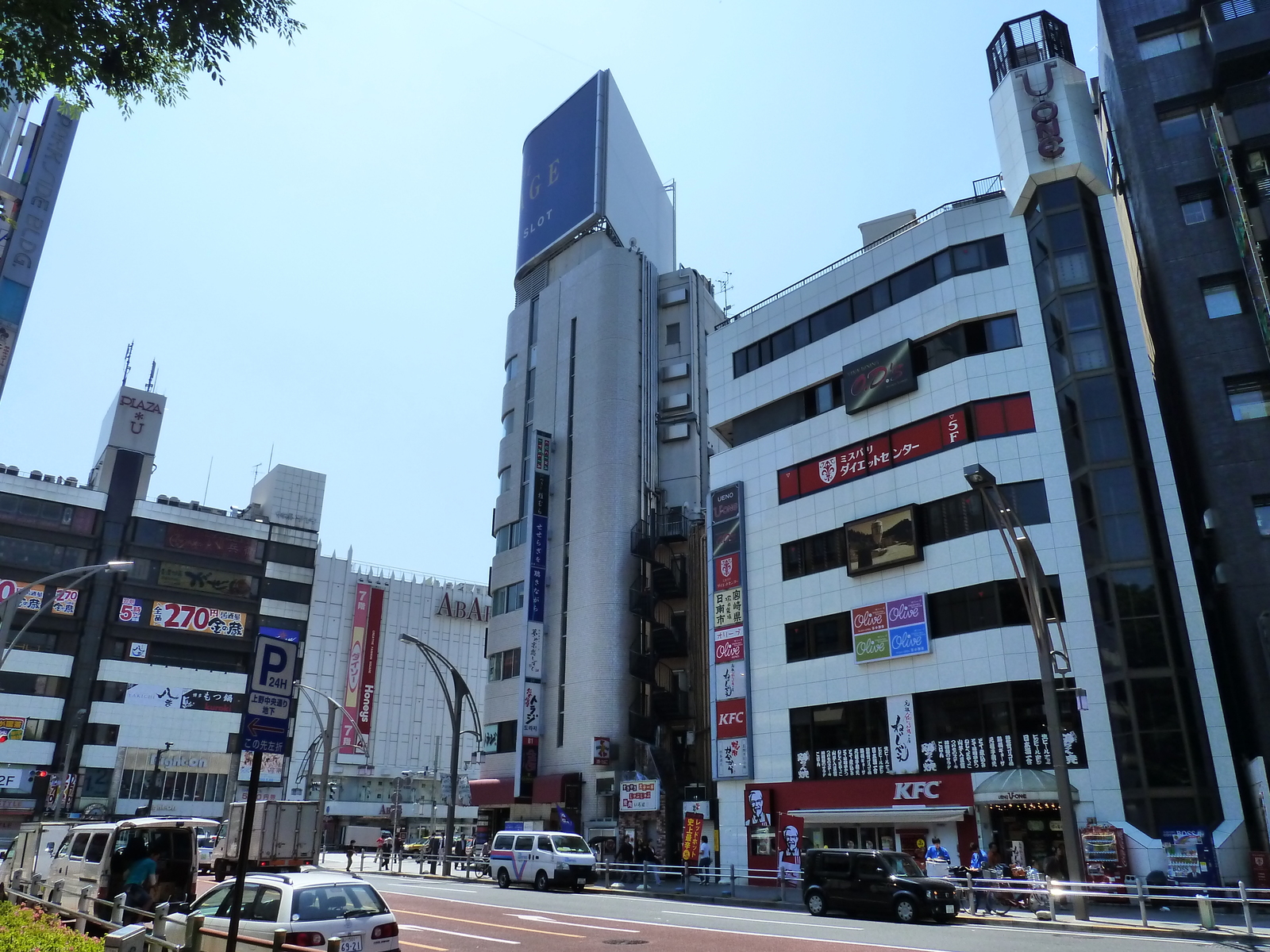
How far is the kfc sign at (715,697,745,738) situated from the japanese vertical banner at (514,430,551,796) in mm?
13969

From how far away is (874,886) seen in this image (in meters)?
22.5

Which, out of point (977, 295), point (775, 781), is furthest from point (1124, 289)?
point (775, 781)

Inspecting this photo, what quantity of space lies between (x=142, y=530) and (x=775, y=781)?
69.7 meters

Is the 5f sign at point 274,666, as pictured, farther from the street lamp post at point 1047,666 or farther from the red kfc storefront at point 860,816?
the red kfc storefront at point 860,816

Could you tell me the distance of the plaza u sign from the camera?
33.8m

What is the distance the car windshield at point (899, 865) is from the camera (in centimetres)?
2252

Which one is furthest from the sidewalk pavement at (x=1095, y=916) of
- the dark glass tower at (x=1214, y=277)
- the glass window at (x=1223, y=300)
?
the glass window at (x=1223, y=300)

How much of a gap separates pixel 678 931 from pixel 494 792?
34866mm

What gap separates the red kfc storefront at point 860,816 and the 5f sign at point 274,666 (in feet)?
77.0

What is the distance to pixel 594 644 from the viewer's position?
5050cm

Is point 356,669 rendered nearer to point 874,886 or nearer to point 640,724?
point 640,724

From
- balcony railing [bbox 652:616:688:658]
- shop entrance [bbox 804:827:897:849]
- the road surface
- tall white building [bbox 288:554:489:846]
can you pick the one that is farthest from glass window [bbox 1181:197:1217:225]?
tall white building [bbox 288:554:489:846]

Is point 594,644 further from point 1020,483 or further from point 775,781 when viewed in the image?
point 1020,483

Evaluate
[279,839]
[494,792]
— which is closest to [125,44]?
[279,839]
